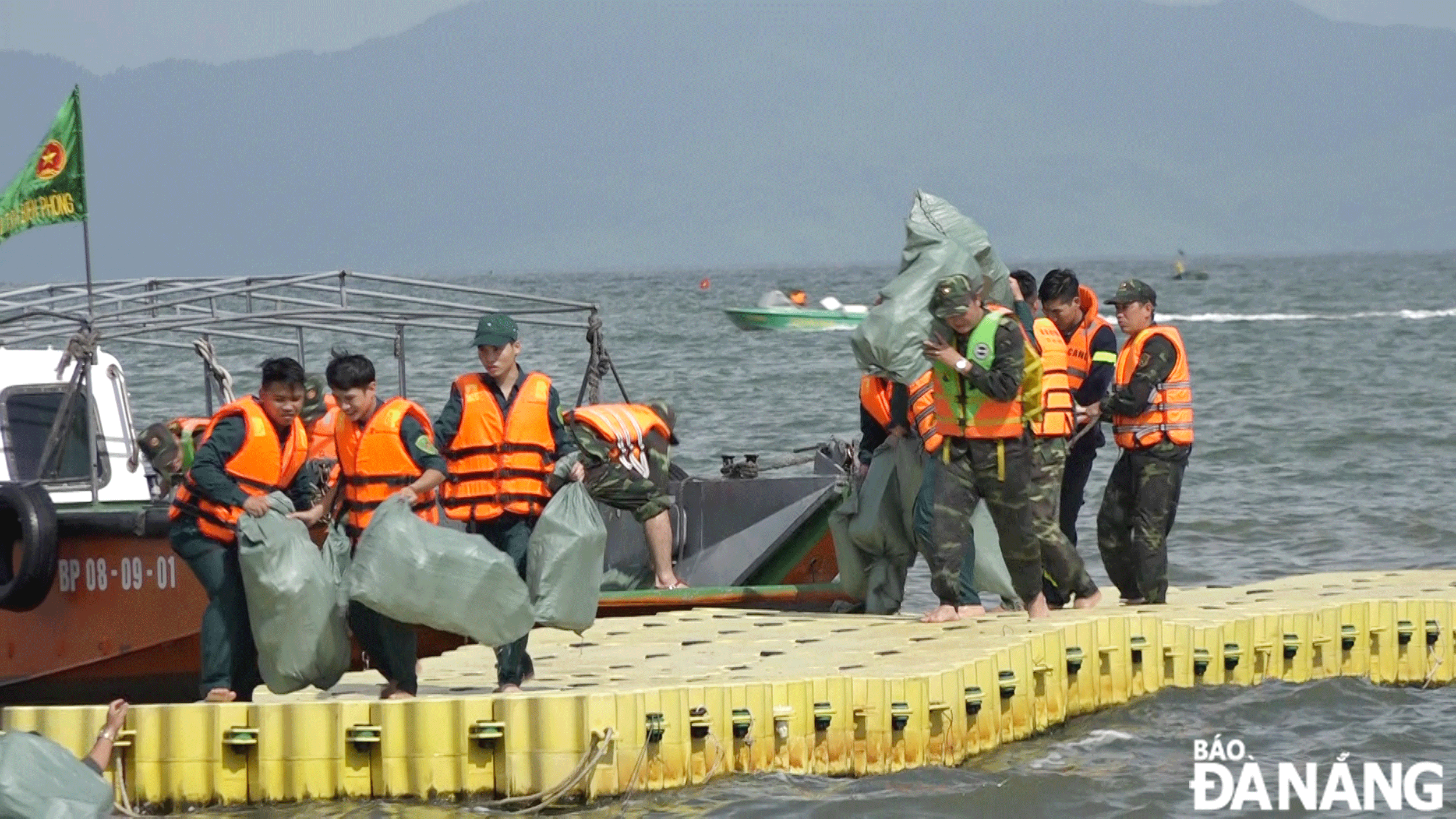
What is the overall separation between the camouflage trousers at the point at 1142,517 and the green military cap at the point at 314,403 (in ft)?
13.3

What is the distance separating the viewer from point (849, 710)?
8.71 metres

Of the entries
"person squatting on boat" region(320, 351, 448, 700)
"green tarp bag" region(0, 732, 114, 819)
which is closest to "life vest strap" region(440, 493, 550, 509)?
"person squatting on boat" region(320, 351, 448, 700)

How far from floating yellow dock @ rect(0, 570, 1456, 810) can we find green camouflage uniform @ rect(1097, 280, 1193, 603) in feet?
1.00

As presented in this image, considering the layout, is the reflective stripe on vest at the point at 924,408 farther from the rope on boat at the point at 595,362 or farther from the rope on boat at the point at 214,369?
the rope on boat at the point at 214,369

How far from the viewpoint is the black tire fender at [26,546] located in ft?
32.8

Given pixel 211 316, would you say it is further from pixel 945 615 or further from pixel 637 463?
pixel 945 615

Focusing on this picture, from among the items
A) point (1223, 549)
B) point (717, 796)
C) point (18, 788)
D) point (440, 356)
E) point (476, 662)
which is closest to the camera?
point (18, 788)

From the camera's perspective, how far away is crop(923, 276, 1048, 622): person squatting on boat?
31.6 feet

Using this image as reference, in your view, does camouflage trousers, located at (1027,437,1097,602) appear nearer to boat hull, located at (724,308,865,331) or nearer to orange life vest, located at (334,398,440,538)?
orange life vest, located at (334,398,440,538)

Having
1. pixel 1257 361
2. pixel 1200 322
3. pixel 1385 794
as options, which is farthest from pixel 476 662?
pixel 1200 322

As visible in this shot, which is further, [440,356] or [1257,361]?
[1257,361]

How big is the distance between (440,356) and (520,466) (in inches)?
1141

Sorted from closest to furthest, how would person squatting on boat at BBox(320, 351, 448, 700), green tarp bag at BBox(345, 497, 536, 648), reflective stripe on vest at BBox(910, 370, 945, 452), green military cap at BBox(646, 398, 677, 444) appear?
A: green tarp bag at BBox(345, 497, 536, 648), person squatting on boat at BBox(320, 351, 448, 700), reflective stripe on vest at BBox(910, 370, 945, 452), green military cap at BBox(646, 398, 677, 444)

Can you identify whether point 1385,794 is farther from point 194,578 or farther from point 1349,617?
point 194,578
